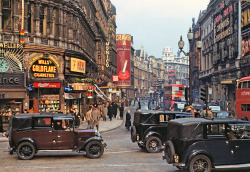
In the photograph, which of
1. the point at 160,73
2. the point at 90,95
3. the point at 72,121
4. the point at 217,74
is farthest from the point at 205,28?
the point at 160,73

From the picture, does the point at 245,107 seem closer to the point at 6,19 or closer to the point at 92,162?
the point at 92,162

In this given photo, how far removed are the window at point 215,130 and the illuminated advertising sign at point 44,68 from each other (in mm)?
20156

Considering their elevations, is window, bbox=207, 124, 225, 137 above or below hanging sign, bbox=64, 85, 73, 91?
below

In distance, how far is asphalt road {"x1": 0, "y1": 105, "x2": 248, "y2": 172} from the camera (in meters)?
12.2

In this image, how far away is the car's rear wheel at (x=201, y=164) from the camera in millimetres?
10766

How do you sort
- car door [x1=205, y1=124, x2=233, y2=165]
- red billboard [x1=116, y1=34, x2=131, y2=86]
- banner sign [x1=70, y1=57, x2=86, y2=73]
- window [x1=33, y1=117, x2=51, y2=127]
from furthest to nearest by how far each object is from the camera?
red billboard [x1=116, y1=34, x2=131, y2=86] → banner sign [x1=70, y1=57, x2=86, y2=73] → window [x1=33, y1=117, x2=51, y2=127] → car door [x1=205, y1=124, x2=233, y2=165]

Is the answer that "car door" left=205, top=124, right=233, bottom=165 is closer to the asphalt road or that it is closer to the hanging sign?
the asphalt road

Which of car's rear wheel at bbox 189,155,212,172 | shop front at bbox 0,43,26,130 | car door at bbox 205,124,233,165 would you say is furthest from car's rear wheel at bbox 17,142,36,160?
shop front at bbox 0,43,26,130

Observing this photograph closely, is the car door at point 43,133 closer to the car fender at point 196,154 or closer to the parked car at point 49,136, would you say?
the parked car at point 49,136

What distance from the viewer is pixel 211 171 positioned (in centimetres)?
1144

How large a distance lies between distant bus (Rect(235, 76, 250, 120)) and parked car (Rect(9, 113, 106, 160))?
1435cm

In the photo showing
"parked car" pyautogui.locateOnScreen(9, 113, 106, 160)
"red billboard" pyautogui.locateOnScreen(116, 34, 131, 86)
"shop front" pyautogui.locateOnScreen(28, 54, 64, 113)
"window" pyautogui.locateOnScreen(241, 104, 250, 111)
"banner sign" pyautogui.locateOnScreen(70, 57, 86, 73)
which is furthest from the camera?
"red billboard" pyautogui.locateOnScreen(116, 34, 131, 86)

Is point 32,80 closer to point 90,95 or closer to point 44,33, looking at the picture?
point 44,33

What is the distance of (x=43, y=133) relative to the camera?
14.4 meters
